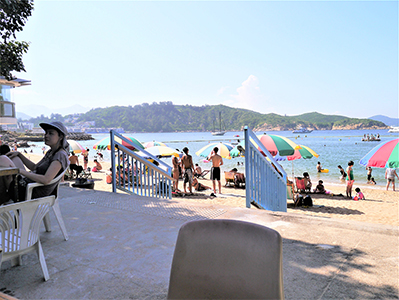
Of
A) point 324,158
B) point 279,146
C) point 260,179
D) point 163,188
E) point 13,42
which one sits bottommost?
point 324,158

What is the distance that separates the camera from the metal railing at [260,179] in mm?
4859

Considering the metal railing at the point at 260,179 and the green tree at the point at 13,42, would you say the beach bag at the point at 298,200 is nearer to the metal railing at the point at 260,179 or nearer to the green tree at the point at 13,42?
the metal railing at the point at 260,179

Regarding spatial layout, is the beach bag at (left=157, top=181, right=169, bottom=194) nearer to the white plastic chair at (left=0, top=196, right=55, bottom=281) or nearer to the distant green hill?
the white plastic chair at (left=0, top=196, right=55, bottom=281)

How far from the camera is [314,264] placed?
258cm

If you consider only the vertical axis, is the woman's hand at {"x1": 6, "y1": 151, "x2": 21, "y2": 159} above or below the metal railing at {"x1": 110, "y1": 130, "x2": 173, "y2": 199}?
above

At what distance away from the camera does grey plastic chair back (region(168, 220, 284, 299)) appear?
1.15 m

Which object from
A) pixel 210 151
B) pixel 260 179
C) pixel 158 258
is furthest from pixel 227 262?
pixel 210 151

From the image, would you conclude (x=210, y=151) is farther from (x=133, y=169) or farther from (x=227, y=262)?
(x=227, y=262)

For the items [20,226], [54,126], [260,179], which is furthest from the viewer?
[260,179]

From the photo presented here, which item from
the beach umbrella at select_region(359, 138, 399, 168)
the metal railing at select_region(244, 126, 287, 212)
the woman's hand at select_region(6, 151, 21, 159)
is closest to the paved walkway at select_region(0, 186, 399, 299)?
the metal railing at select_region(244, 126, 287, 212)

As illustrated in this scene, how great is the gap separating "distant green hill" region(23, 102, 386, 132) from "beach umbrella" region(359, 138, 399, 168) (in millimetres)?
145467

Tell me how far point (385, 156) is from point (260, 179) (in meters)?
4.45

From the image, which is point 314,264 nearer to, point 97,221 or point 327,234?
point 327,234

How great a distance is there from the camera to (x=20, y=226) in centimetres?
214
